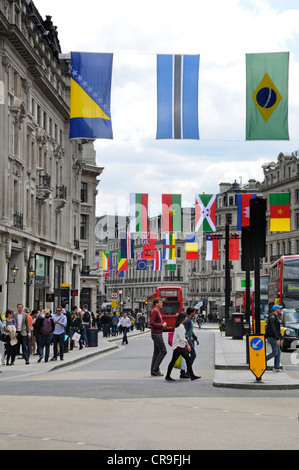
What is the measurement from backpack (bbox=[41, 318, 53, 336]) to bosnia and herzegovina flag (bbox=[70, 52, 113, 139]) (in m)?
5.87

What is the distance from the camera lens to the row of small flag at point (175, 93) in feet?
87.0

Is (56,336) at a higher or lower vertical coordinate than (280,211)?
lower

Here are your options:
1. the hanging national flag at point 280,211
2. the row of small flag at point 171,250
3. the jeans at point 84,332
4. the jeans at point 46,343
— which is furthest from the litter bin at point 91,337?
the row of small flag at point 171,250

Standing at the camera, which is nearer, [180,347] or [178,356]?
[180,347]

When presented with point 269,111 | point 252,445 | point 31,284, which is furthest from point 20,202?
point 252,445

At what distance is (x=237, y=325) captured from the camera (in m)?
45.5

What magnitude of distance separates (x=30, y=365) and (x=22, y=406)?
11.3 meters

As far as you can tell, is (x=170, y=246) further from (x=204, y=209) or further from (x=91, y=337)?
(x=91, y=337)

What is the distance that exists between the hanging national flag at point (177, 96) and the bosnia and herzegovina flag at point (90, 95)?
169cm

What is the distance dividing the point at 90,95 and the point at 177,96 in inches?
110

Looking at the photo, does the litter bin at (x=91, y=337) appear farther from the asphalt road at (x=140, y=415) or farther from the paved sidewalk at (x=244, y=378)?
the asphalt road at (x=140, y=415)

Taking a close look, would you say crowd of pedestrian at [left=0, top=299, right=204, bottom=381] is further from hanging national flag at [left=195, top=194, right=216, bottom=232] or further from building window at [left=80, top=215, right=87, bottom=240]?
building window at [left=80, top=215, right=87, bottom=240]

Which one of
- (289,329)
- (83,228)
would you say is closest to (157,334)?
(289,329)
